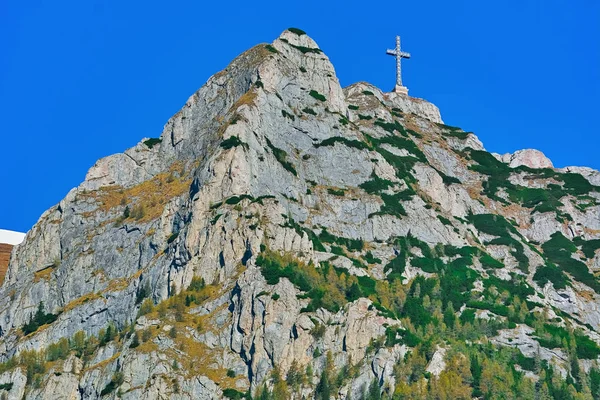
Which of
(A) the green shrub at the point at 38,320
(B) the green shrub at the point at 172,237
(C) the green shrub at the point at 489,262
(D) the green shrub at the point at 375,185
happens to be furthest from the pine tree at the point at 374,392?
(D) the green shrub at the point at 375,185

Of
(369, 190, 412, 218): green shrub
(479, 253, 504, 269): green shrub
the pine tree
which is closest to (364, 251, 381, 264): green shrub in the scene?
(369, 190, 412, 218): green shrub

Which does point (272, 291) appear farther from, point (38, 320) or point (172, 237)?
point (38, 320)

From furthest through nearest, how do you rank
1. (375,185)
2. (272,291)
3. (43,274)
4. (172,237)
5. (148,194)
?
(375,185)
(148,194)
(43,274)
(172,237)
(272,291)

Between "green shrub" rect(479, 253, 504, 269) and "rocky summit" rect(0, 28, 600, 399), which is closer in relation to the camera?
"rocky summit" rect(0, 28, 600, 399)

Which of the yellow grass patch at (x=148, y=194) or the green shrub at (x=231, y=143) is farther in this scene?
the yellow grass patch at (x=148, y=194)

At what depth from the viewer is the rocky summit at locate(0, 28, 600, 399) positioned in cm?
14138

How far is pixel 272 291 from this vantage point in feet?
484

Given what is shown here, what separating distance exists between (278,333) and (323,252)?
95.0 feet

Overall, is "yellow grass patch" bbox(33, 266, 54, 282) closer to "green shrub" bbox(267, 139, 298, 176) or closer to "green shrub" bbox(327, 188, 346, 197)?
"green shrub" bbox(267, 139, 298, 176)

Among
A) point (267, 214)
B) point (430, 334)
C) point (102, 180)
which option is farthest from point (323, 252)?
point (102, 180)

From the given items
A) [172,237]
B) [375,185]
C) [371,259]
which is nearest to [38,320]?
Answer: [172,237]

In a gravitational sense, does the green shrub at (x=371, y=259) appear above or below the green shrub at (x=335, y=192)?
below

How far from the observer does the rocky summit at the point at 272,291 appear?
464 feet

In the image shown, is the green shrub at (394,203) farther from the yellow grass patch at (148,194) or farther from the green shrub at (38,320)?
the green shrub at (38,320)
